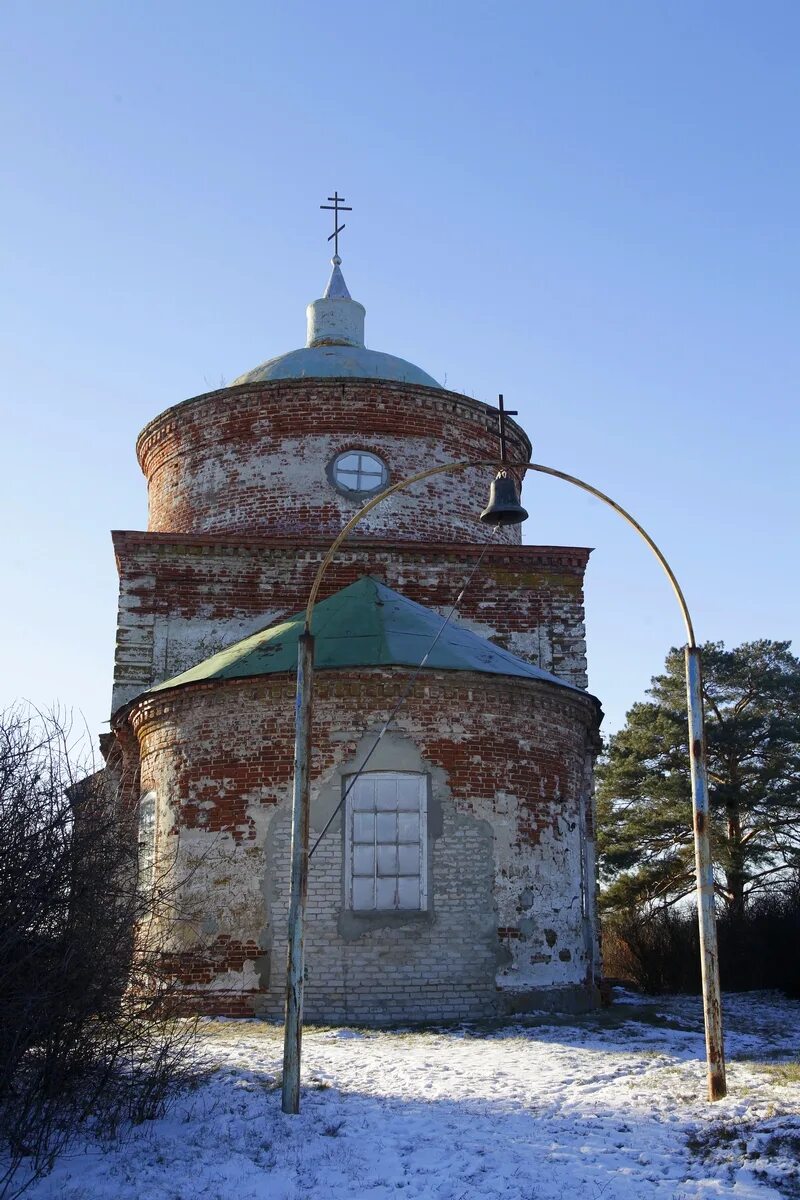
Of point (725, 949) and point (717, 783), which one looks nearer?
point (725, 949)

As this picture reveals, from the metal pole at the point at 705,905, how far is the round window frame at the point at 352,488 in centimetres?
911

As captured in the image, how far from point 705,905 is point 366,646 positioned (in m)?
5.44

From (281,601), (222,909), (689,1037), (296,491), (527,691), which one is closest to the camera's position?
(689,1037)

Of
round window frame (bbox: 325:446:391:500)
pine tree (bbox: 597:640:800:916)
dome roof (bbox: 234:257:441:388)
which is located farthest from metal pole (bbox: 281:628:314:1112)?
pine tree (bbox: 597:640:800:916)

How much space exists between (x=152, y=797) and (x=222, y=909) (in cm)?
181

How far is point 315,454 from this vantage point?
18031mm

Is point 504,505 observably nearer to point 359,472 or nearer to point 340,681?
point 340,681

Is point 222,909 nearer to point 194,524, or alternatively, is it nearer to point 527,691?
point 527,691

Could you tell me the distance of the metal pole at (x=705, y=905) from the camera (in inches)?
334

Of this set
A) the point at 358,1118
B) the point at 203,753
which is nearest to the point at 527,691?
the point at 203,753

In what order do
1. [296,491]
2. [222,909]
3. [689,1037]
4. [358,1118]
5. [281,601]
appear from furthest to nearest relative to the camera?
[296,491] → [281,601] → [222,909] → [689,1037] → [358,1118]

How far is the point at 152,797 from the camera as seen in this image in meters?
13.6

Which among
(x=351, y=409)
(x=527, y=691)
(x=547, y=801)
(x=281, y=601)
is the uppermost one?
(x=351, y=409)

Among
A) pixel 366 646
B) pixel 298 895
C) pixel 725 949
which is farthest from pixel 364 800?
pixel 725 949
